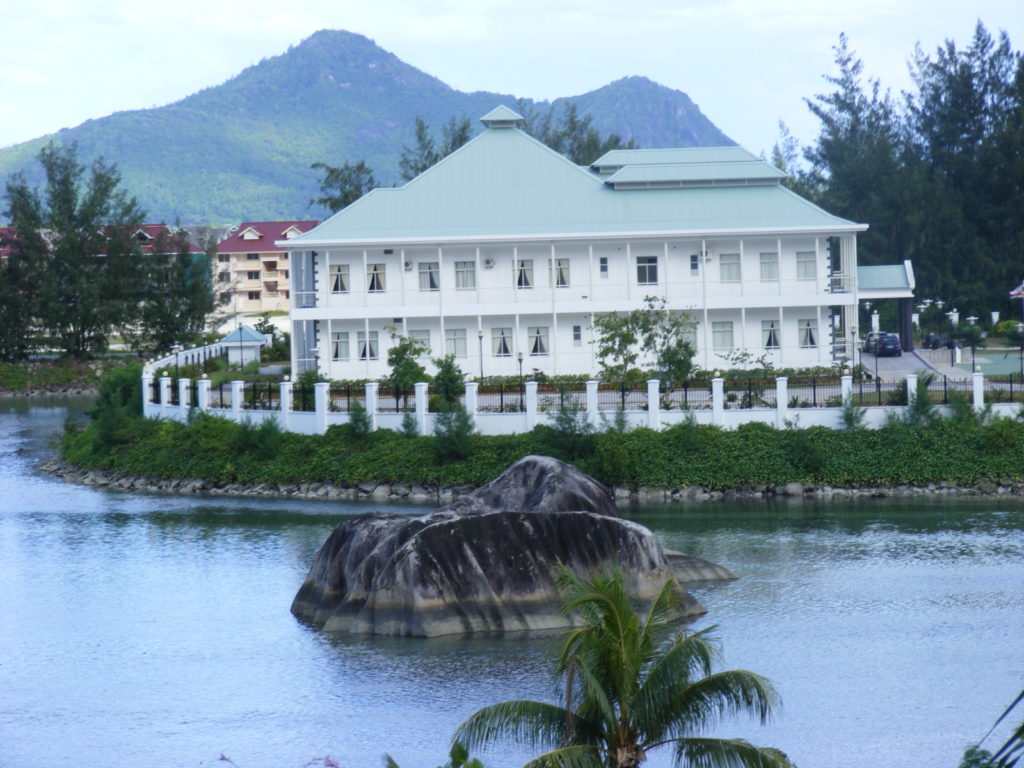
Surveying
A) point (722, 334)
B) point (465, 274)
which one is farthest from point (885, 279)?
point (465, 274)

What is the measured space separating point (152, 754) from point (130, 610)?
7343 mm

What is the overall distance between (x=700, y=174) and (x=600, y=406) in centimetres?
1426

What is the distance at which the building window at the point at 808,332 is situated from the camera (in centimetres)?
4631

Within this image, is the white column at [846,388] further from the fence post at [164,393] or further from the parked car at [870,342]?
the fence post at [164,393]

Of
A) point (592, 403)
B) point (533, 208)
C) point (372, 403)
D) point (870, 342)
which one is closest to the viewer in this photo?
point (592, 403)

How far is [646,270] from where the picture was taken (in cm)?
4694

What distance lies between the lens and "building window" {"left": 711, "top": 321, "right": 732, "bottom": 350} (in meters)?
46.5

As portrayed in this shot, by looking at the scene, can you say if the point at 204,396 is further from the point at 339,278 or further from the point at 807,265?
the point at 807,265

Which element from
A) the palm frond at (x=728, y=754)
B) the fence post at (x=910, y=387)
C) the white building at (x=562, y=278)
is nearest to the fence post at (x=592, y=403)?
the fence post at (x=910, y=387)

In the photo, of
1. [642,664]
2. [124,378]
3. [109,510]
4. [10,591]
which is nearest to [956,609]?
[642,664]

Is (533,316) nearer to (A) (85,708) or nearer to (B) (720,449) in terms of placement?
(B) (720,449)

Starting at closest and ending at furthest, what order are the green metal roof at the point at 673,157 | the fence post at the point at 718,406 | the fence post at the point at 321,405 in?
the fence post at the point at 718,406
the fence post at the point at 321,405
the green metal roof at the point at 673,157

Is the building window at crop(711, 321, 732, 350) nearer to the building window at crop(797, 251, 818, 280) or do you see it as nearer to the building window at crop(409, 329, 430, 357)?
the building window at crop(797, 251, 818, 280)

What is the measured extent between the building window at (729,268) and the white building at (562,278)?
0.03 meters
